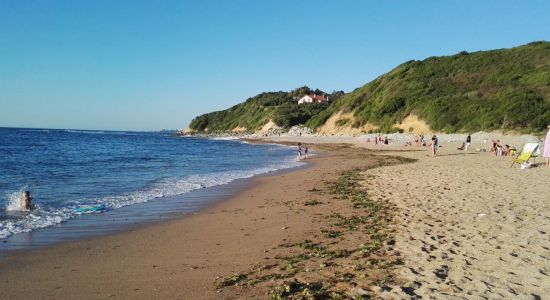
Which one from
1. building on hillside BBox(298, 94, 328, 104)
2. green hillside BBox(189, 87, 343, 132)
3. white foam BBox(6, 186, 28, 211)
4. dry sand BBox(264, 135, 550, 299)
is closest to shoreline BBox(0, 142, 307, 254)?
white foam BBox(6, 186, 28, 211)

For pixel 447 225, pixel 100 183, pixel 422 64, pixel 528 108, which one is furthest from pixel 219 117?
pixel 447 225

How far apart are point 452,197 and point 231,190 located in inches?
299

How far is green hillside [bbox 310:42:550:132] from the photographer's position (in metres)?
40.2

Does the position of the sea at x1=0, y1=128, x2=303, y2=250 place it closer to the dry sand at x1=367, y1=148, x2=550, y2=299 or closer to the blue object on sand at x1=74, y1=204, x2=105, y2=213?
the blue object on sand at x1=74, y1=204, x2=105, y2=213

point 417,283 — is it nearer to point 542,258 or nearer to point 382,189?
point 542,258

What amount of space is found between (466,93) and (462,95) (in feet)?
2.39

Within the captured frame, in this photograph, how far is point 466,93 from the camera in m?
50.1

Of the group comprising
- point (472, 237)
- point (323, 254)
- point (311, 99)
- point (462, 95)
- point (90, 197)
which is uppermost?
point (311, 99)

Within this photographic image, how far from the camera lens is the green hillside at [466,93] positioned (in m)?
40.2

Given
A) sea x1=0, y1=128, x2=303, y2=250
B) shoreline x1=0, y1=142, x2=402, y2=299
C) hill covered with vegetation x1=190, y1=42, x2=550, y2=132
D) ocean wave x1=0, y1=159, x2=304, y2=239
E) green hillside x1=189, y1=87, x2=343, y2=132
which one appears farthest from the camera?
green hillside x1=189, y1=87, x2=343, y2=132

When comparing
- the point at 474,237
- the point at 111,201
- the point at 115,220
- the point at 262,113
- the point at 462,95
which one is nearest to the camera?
the point at 474,237

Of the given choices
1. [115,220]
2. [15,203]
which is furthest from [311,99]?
[115,220]

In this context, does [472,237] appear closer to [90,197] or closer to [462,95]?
[90,197]

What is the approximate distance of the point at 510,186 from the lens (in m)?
12.6
